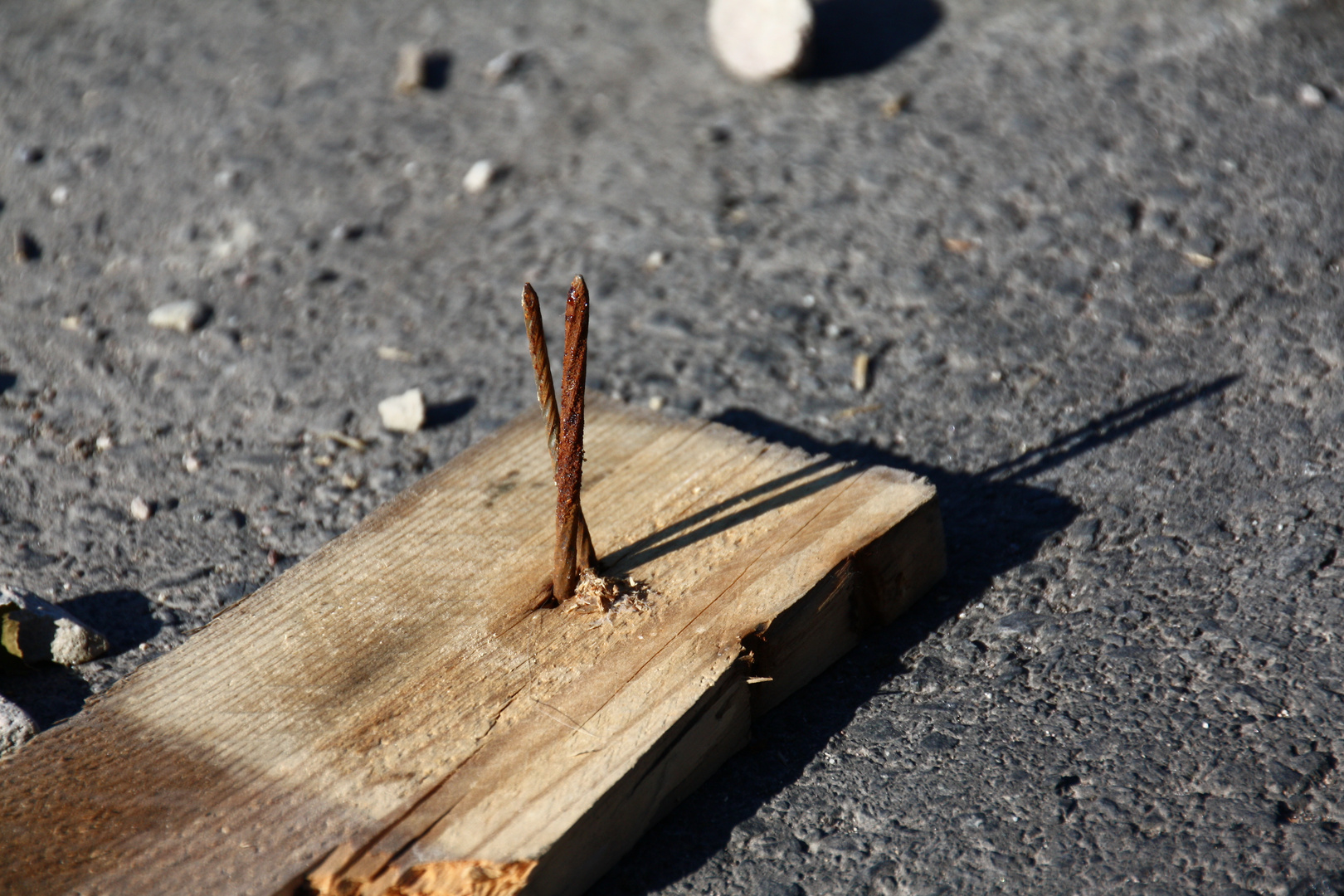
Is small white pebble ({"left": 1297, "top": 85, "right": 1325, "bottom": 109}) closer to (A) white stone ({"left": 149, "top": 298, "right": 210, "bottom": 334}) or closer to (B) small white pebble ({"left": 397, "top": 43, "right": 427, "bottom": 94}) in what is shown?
(B) small white pebble ({"left": 397, "top": 43, "right": 427, "bottom": 94})

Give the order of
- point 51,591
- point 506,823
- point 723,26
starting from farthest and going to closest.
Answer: point 723,26 → point 51,591 → point 506,823

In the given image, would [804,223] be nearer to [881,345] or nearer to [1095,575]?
[881,345]

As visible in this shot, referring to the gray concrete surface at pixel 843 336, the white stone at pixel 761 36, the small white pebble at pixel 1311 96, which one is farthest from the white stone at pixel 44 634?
the small white pebble at pixel 1311 96

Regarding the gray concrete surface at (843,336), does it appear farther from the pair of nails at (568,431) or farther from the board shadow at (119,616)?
the pair of nails at (568,431)

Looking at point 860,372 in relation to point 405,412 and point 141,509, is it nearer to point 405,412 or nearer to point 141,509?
point 405,412

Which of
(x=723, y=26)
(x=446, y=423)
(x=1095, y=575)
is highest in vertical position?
(x=723, y=26)

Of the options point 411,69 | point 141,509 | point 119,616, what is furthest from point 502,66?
point 119,616

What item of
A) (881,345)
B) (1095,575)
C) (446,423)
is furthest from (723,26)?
(1095,575)
